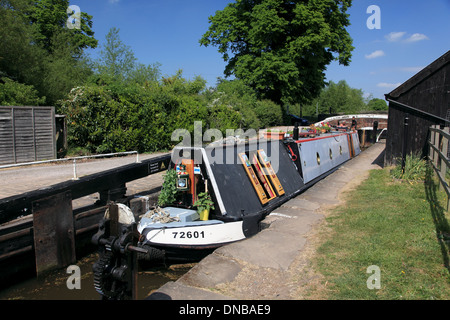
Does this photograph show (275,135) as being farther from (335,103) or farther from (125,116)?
(335,103)

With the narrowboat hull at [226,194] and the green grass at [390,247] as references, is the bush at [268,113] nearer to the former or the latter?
the narrowboat hull at [226,194]

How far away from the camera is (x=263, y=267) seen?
464 centimetres

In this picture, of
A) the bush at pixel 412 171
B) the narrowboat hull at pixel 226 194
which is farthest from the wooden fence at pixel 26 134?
the bush at pixel 412 171

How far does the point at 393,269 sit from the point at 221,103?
59.2ft

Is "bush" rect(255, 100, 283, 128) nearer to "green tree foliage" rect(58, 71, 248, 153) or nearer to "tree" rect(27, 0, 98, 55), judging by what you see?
"green tree foliage" rect(58, 71, 248, 153)

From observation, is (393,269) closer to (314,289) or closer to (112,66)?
(314,289)

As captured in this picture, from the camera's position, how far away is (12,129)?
38.9ft

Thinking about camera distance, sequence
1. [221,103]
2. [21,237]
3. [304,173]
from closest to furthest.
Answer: [21,237] < [304,173] < [221,103]

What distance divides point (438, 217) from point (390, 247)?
6.08ft

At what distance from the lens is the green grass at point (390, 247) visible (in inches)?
152

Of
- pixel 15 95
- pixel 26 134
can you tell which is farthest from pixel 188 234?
pixel 15 95

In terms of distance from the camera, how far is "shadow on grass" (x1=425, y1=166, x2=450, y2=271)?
4777 millimetres

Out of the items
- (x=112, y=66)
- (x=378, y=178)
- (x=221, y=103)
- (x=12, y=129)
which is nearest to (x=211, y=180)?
(x=378, y=178)

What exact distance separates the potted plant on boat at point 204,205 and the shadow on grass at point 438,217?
3.58m
